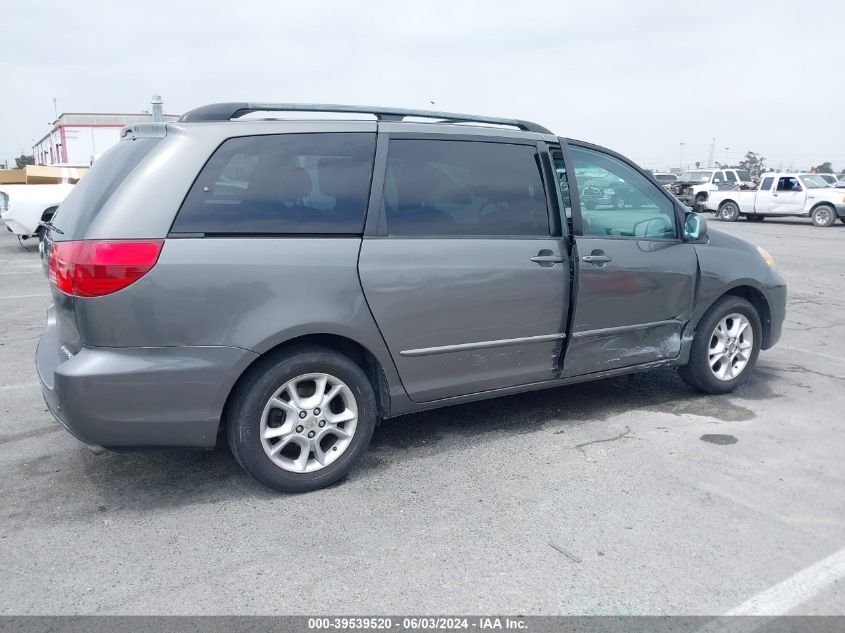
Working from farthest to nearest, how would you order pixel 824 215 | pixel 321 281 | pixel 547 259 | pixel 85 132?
pixel 85 132, pixel 824 215, pixel 547 259, pixel 321 281

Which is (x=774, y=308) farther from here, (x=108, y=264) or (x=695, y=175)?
(x=695, y=175)

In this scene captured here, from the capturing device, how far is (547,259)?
4219 millimetres

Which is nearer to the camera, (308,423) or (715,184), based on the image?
(308,423)

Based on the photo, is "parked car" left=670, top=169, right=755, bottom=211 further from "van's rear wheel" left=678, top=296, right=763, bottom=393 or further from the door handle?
the door handle

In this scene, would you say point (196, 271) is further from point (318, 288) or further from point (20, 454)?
point (20, 454)

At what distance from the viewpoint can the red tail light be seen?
3168 mm

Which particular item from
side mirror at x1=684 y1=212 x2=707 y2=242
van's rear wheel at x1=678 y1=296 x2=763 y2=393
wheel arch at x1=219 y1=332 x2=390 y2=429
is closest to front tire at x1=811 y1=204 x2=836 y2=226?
van's rear wheel at x1=678 y1=296 x2=763 y2=393

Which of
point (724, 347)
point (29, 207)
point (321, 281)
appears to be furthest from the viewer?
point (29, 207)

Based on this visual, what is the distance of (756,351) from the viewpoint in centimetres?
538

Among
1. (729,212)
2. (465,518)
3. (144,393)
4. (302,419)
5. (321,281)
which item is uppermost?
(321,281)

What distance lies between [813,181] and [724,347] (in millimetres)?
22463

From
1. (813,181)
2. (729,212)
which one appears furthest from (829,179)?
(729,212)

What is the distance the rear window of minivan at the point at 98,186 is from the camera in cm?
335

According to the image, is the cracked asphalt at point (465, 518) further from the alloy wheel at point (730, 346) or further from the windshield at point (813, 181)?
the windshield at point (813, 181)
